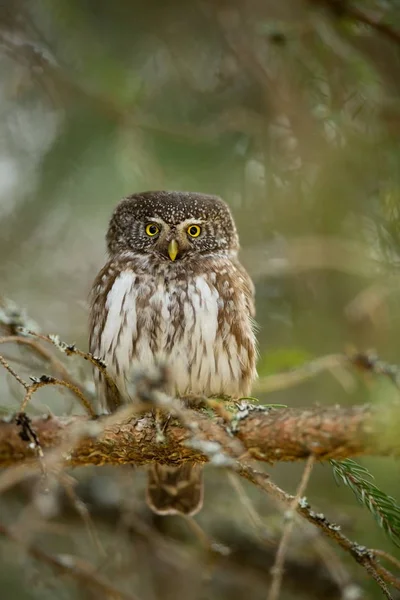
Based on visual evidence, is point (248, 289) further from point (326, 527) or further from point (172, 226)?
point (326, 527)

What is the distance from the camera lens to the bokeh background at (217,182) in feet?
12.9

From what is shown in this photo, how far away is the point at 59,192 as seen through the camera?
15.1ft

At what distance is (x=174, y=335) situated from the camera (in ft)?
11.5

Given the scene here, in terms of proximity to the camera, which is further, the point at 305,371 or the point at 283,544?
the point at 305,371

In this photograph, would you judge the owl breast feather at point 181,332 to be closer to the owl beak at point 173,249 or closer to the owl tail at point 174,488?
the owl beak at point 173,249

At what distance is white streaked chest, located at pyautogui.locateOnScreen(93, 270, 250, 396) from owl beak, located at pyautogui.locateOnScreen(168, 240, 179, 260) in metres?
0.17

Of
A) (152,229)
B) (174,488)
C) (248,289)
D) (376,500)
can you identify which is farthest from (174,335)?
(376,500)

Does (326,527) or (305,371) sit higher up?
(305,371)

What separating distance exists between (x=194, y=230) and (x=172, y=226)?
0.14m

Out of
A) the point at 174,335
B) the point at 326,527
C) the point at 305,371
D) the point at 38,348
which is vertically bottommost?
the point at 326,527

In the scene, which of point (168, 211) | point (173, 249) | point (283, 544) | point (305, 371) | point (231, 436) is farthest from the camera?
point (168, 211)

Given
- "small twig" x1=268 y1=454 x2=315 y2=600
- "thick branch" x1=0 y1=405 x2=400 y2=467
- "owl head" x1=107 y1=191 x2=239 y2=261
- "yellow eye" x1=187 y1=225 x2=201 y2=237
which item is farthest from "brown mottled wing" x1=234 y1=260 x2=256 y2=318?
"small twig" x1=268 y1=454 x2=315 y2=600

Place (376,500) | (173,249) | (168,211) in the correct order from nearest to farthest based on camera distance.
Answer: (376,500) < (173,249) < (168,211)

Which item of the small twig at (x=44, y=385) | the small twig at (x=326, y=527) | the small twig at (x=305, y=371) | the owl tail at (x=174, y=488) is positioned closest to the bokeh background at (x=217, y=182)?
the owl tail at (x=174, y=488)
